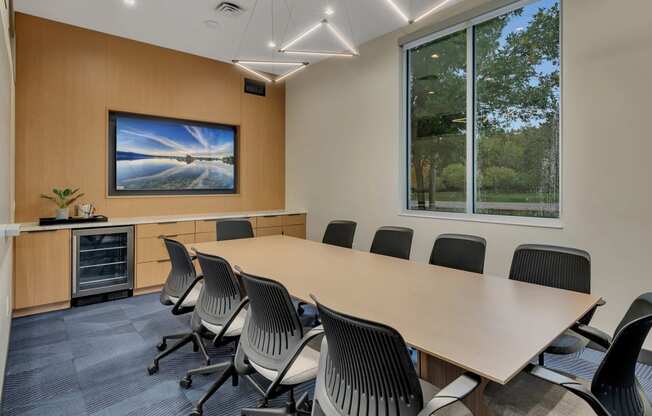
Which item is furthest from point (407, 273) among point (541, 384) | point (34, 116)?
point (34, 116)

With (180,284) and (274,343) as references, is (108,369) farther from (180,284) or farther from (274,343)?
(274,343)

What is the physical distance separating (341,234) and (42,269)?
325cm

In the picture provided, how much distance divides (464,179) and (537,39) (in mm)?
1540

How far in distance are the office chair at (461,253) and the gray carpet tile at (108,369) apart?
1.04 meters

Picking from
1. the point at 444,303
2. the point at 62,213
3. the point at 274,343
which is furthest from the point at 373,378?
the point at 62,213

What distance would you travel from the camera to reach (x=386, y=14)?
13.8 feet

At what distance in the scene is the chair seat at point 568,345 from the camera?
2.01m

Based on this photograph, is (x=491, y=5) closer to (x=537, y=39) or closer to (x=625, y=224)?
(x=537, y=39)

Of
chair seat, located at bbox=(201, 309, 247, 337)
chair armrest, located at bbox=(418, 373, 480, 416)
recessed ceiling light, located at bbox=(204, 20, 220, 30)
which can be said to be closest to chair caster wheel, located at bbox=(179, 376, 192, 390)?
chair seat, located at bbox=(201, 309, 247, 337)

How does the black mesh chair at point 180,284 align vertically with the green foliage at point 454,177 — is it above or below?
below

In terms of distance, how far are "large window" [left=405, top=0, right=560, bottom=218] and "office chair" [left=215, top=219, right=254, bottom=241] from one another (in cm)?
210

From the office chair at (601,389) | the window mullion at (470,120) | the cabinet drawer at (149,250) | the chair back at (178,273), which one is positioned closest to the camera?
the office chair at (601,389)

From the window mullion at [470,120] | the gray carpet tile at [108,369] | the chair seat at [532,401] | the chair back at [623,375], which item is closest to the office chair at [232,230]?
the gray carpet tile at [108,369]

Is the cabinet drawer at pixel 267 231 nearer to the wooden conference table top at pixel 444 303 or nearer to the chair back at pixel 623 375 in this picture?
the wooden conference table top at pixel 444 303
